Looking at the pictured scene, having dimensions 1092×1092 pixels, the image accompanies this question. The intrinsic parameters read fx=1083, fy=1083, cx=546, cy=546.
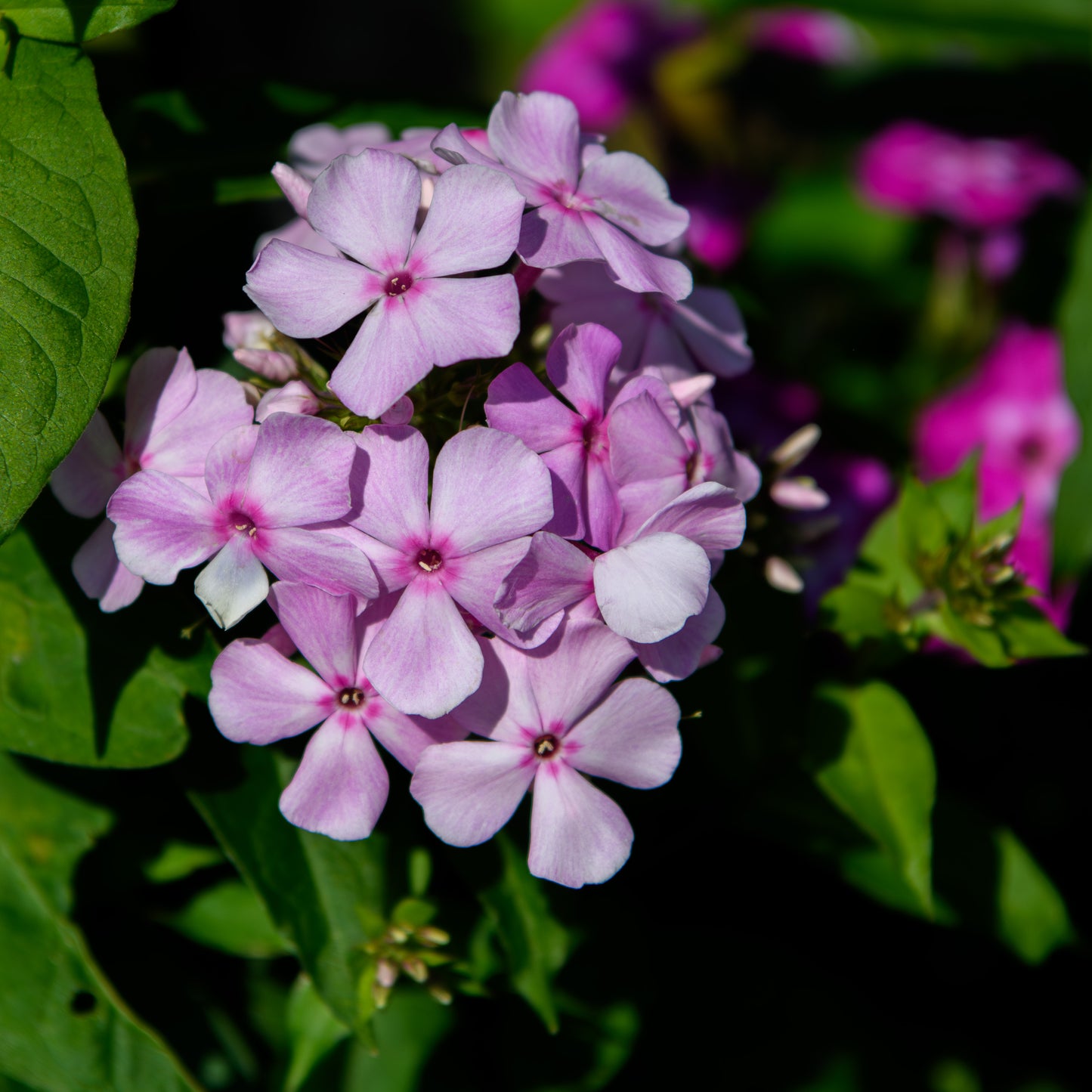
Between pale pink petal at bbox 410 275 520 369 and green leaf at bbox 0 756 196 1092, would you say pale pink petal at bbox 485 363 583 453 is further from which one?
green leaf at bbox 0 756 196 1092

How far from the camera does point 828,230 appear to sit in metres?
2.66

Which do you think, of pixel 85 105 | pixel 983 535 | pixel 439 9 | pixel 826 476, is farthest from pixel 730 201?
pixel 439 9

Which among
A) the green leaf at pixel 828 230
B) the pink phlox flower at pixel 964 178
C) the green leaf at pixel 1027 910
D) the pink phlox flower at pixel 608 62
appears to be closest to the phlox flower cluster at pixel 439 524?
the green leaf at pixel 1027 910

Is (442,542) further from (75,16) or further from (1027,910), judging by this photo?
(1027,910)

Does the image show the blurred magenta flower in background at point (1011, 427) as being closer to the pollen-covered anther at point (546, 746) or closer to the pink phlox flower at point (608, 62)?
the pink phlox flower at point (608, 62)

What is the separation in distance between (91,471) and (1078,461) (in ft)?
4.79

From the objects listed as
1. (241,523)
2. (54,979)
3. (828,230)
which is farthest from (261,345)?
(828,230)

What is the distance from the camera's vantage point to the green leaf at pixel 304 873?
3.45ft

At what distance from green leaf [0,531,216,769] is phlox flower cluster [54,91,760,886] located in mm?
124

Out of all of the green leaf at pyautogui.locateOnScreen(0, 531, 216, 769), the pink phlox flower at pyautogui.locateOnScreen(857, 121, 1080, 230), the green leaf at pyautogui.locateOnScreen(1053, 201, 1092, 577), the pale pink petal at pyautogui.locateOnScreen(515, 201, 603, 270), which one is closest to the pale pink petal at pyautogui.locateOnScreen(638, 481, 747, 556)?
the pale pink petal at pyautogui.locateOnScreen(515, 201, 603, 270)

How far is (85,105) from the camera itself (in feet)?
3.21

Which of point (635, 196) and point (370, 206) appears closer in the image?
point (370, 206)

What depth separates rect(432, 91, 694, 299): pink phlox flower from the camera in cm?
92

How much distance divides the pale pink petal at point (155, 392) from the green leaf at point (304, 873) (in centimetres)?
34
